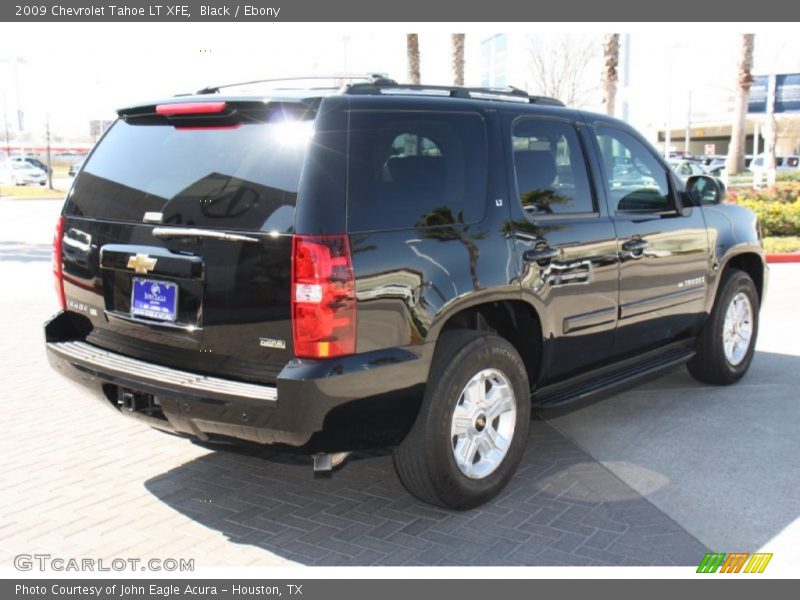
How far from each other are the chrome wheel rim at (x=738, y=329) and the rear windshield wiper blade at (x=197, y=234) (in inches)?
161

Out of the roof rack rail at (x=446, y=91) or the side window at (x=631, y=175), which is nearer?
the roof rack rail at (x=446, y=91)

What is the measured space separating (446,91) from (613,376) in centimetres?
205

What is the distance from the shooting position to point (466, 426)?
4.02 meters

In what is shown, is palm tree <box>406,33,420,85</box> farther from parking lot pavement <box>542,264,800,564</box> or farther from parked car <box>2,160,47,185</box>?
parked car <box>2,160,47,185</box>

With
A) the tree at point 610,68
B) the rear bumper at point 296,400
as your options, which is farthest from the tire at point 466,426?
the tree at point 610,68

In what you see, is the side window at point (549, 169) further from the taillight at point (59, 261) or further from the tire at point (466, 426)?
the taillight at point (59, 261)

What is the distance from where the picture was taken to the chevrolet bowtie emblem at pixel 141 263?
3.74 meters

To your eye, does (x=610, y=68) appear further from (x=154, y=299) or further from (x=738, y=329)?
(x=154, y=299)

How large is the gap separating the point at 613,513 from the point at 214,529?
194 centimetres

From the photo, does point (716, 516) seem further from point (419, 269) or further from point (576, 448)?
point (419, 269)

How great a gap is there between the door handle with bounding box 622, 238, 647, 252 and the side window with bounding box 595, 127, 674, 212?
20 cm

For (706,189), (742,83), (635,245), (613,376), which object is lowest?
(613,376)

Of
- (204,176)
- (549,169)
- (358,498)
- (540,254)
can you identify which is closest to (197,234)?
(204,176)

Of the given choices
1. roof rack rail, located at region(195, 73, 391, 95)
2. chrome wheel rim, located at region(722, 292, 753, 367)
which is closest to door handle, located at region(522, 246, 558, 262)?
roof rack rail, located at region(195, 73, 391, 95)
